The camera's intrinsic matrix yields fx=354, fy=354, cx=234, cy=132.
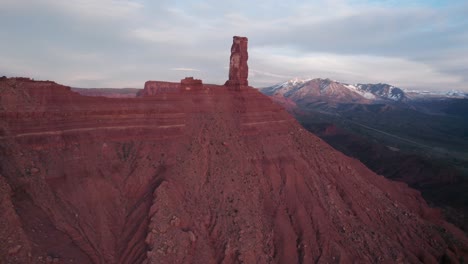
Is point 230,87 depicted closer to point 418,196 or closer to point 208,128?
point 208,128

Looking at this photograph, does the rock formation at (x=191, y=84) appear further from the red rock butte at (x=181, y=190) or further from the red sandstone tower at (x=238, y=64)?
the red sandstone tower at (x=238, y=64)

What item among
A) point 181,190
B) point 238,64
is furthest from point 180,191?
point 238,64

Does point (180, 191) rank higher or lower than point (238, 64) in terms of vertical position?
lower

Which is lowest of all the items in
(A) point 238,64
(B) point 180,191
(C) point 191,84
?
(B) point 180,191

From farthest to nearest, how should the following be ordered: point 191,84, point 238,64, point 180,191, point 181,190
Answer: point 238,64, point 191,84, point 181,190, point 180,191

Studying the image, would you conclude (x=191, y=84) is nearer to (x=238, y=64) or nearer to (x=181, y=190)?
(x=238, y=64)

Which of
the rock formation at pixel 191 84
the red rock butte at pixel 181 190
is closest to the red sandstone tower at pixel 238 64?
the red rock butte at pixel 181 190
